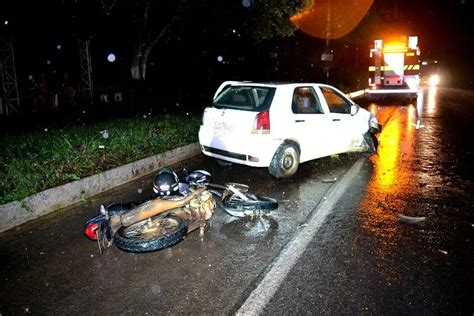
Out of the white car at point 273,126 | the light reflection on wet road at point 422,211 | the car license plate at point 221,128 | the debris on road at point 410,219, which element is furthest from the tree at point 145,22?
the debris on road at point 410,219

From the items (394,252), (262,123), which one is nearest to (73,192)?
(262,123)

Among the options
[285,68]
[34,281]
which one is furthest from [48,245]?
[285,68]

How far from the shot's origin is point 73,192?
240 inches

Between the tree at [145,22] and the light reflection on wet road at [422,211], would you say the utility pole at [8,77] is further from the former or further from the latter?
the light reflection on wet road at [422,211]

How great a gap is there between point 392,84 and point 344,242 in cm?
1833

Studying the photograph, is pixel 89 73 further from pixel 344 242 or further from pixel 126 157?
pixel 344 242

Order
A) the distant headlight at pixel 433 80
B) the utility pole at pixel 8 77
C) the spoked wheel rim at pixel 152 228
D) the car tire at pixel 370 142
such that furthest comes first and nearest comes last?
the distant headlight at pixel 433 80 < the utility pole at pixel 8 77 < the car tire at pixel 370 142 < the spoked wheel rim at pixel 152 228

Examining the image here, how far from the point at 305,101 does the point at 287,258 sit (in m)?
3.91

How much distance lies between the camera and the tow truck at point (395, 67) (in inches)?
807

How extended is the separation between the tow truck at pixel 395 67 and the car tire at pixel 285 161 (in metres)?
15.5

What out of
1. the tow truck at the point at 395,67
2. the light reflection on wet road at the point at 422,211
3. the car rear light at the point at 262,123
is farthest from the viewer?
the tow truck at the point at 395,67

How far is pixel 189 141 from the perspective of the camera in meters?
9.34

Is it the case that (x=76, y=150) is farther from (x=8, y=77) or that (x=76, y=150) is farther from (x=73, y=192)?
(x=8, y=77)

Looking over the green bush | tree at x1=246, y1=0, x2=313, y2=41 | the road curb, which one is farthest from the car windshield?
tree at x1=246, y1=0, x2=313, y2=41
